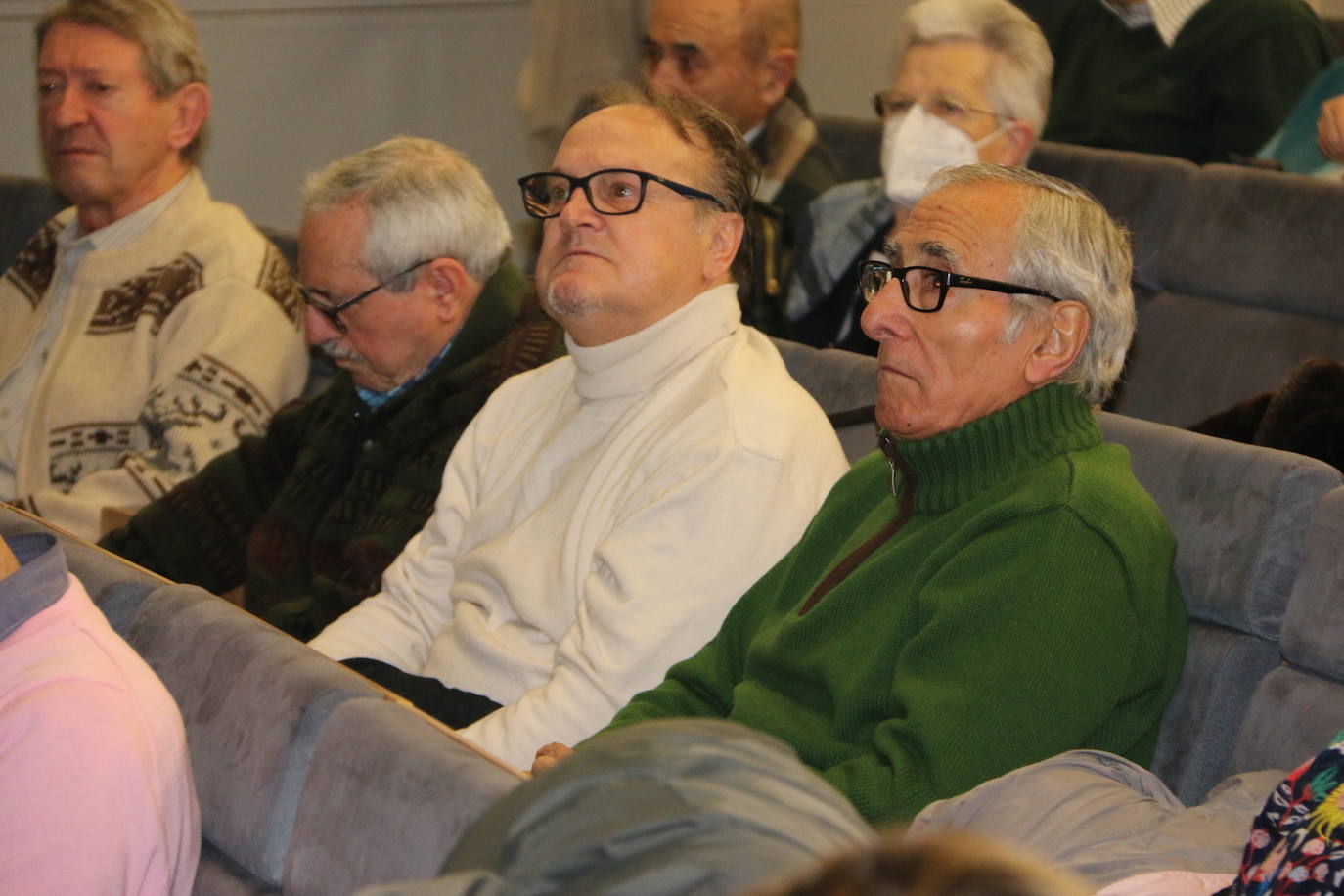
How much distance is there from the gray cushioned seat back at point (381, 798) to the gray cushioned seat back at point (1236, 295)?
203cm

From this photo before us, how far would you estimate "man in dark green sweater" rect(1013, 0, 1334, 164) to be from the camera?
11.4 ft

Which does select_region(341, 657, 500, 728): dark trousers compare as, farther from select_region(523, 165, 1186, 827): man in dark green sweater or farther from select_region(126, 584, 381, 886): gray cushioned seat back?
select_region(126, 584, 381, 886): gray cushioned seat back

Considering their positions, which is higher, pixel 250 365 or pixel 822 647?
pixel 822 647

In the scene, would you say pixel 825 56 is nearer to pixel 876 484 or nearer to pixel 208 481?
pixel 208 481

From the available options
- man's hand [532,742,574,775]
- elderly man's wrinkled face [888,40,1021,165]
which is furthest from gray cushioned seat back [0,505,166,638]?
elderly man's wrinkled face [888,40,1021,165]

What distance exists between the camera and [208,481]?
2602mm

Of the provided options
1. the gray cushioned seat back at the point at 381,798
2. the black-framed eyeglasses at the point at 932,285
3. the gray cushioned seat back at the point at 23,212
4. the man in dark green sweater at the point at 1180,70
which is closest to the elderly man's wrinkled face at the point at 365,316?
the black-framed eyeglasses at the point at 932,285

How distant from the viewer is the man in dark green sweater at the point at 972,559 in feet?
4.72

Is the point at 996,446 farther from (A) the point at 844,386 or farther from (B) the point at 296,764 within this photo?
(B) the point at 296,764

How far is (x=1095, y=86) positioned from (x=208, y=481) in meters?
2.37

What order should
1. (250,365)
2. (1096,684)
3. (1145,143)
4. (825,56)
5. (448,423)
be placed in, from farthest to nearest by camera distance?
1. (825,56)
2. (1145,143)
3. (250,365)
4. (448,423)
5. (1096,684)

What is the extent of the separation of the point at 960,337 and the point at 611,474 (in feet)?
1.58

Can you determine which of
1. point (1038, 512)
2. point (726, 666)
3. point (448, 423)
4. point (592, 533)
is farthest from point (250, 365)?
point (1038, 512)

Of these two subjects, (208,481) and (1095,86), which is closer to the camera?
(208,481)
